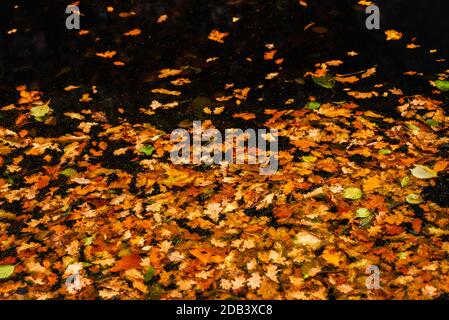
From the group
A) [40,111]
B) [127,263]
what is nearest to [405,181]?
[127,263]

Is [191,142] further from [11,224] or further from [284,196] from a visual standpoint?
[11,224]

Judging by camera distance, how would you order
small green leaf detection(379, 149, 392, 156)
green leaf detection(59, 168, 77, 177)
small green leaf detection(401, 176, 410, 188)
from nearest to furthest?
small green leaf detection(401, 176, 410, 188)
small green leaf detection(379, 149, 392, 156)
green leaf detection(59, 168, 77, 177)

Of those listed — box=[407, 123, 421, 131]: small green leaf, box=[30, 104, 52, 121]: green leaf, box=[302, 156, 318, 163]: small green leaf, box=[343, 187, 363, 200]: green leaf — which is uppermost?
box=[407, 123, 421, 131]: small green leaf

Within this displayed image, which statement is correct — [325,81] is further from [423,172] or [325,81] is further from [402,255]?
[402,255]

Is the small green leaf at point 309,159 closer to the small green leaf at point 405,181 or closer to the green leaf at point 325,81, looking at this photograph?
the small green leaf at point 405,181

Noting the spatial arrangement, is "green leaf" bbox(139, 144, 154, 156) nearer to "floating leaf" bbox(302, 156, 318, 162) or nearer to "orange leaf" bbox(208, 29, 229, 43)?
"floating leaf" bbox(302, 156, 318, 162)

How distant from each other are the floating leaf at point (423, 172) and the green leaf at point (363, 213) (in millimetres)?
718

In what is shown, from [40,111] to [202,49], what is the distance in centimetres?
251

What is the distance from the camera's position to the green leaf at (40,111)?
17.7ft

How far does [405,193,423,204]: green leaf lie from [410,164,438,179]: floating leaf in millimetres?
278

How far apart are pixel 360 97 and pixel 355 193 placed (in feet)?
6.00

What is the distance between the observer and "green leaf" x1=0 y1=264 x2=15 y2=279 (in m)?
3.40

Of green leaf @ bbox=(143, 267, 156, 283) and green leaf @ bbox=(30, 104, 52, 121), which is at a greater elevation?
green leaf @ bbox=(30, 104, 52, 121)

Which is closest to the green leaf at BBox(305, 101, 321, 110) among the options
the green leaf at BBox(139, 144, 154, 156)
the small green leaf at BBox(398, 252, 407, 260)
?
the green leaf at BBox(139, 144, 154, 156)
